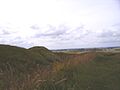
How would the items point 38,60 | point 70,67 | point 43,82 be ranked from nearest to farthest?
point 43,82
point 70,67
point 38,60

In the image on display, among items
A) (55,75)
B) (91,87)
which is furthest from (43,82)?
(91,87)

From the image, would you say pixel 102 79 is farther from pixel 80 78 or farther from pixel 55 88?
pixel 55 88

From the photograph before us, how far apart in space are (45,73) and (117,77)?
19.5 ft

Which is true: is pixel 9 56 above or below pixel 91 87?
above

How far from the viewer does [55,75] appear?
43.3 feet

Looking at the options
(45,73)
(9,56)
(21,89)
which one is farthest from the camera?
(9,56)

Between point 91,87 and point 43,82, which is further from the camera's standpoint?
point 91,87

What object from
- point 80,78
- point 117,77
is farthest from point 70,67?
point 117,77

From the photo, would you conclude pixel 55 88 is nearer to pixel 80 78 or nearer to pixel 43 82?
pixel 43 82

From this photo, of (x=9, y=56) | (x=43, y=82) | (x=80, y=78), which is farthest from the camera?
(x=9, y=56)

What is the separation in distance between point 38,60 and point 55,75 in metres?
11.0

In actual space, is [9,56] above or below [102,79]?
above

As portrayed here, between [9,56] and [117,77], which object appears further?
[9,56]

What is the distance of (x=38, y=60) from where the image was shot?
24.1 meters
